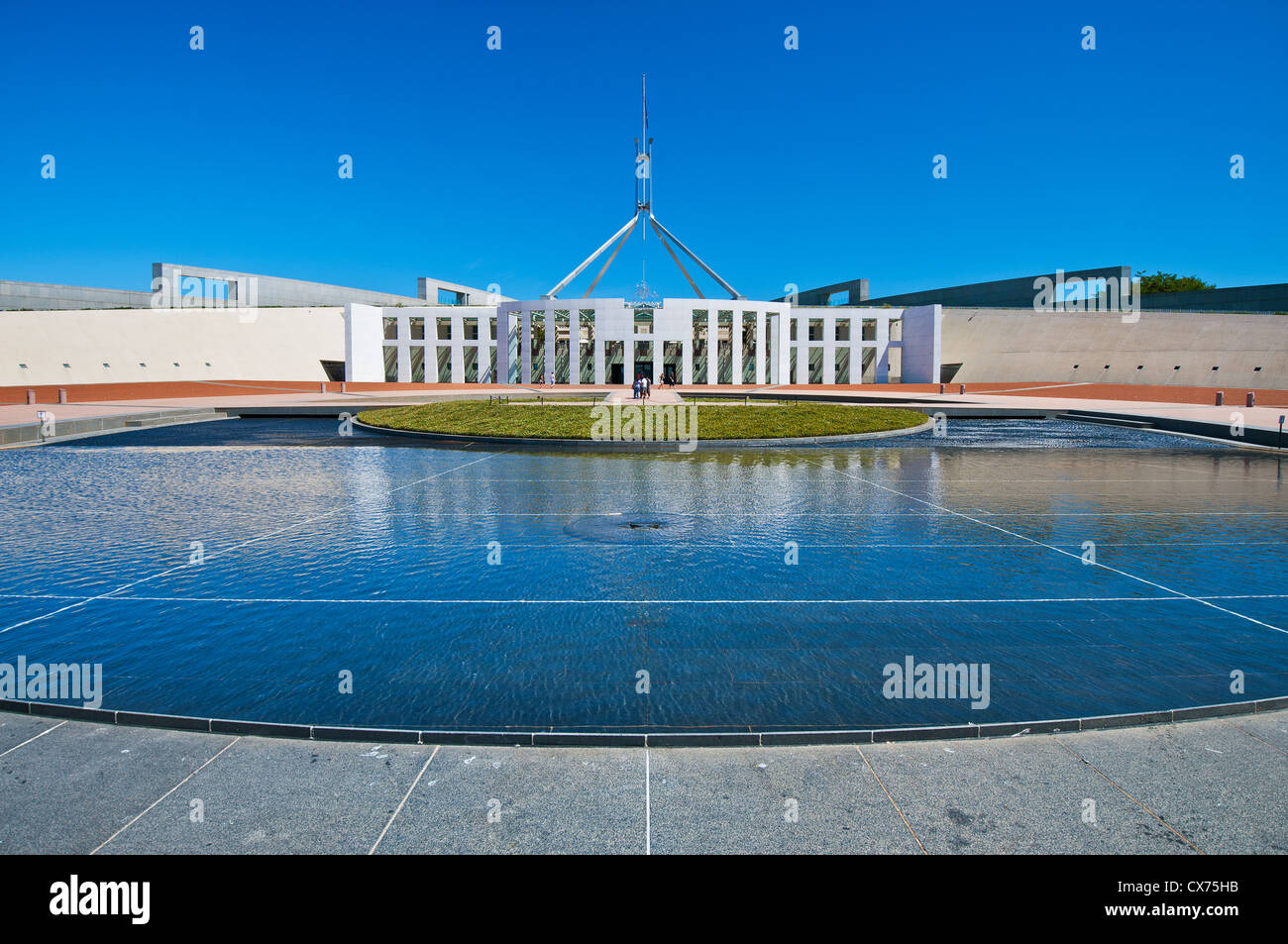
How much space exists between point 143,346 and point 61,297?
10.9m

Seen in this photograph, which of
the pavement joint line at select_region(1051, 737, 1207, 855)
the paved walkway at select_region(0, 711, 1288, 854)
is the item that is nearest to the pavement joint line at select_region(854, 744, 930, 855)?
the paved walkway at select_region(0, 711, 1288, 854)

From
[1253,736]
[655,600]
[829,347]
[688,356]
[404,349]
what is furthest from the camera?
[829,347]

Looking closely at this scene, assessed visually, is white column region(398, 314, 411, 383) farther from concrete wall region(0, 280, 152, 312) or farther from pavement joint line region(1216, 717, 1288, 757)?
pavement joint line region(1216, 717, 1288, 757)

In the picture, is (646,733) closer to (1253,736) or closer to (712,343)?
(1253,736)

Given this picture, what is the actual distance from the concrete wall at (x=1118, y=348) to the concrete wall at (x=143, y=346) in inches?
1842

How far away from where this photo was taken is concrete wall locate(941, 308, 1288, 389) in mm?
46750

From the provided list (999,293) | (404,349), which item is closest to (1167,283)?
(999,293)

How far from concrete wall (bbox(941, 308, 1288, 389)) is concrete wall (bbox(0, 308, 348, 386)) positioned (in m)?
46.8

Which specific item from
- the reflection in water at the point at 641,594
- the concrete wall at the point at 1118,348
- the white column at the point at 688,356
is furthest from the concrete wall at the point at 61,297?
the concrete wall at the point at 1118,348

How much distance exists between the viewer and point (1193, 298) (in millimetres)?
56969

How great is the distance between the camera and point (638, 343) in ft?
177
